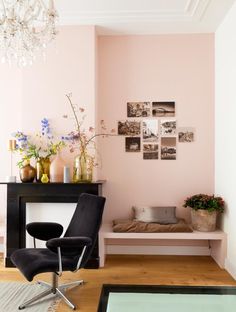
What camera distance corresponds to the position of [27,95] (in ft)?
12.5

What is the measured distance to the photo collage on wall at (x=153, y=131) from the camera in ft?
13.1

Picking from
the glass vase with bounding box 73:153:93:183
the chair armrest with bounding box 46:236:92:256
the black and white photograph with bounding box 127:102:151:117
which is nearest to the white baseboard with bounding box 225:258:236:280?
the chair armrest with bounding box 46:236:92:256

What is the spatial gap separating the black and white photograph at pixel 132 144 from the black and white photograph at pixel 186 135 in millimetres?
537

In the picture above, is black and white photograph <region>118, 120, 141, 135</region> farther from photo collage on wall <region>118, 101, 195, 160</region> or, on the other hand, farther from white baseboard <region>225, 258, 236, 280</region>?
white baseboard <region>225, 258, 236, 280</region>

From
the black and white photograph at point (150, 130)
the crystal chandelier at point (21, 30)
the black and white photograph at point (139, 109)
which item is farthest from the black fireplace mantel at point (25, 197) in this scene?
the crystal chandelier at point (21, 30)

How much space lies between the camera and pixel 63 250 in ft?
8.33

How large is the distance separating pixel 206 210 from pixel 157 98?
1531 millimetres

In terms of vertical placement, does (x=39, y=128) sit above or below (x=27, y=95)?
below

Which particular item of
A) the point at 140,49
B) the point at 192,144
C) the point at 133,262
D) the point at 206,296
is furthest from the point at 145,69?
the point at 206,296

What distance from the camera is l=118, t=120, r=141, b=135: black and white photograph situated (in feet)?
13.2

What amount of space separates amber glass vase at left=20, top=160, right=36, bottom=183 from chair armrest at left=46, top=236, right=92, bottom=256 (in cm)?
128

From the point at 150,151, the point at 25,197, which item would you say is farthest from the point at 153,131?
the point at 25,197

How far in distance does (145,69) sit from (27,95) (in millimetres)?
1534

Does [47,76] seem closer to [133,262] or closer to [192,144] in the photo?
[192,144]
